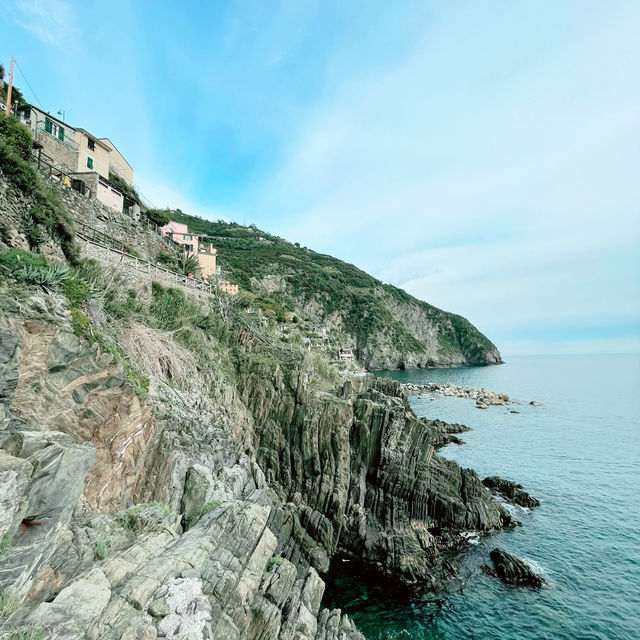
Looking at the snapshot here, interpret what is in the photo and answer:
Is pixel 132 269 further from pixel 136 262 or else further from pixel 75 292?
pixel 75 292

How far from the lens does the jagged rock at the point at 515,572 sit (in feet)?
53.1

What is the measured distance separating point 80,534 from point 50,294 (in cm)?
618

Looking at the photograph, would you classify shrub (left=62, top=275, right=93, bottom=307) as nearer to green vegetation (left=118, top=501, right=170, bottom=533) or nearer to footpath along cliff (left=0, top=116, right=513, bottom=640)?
footpath along cliff (left=0, top=116, right=513, bottom=640)

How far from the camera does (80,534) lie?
6.82 metres

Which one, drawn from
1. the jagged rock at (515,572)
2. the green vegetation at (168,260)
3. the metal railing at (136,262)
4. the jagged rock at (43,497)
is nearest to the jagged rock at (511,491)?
the jagged rock at (515,572)

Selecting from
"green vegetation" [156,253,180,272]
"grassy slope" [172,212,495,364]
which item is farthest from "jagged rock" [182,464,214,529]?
"grassy slope" [172,212,495,364]

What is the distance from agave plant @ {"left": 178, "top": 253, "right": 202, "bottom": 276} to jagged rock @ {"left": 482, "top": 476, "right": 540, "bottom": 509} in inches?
1166

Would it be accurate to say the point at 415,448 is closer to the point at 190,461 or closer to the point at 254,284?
the point at 190,461

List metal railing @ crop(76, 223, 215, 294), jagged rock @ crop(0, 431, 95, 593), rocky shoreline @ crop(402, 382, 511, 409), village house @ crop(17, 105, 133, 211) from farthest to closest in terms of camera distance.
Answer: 1. rocky shoreline @ crop(402, 382, 511, 409)
2. village house @ crop(17, 105, 133, 211)
3. metal railing @ crop(76, 223, 215, 294)
4. jagged rock @ crop(0, 431, 95, 593)

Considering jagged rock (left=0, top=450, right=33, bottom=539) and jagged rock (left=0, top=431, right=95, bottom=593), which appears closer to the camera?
jagged rock (left=0, top=450, right=33, bottom=539)

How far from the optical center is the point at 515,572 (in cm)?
1656

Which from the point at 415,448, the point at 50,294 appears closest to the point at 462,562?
the point at 415,448

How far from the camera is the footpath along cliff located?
19.3ft

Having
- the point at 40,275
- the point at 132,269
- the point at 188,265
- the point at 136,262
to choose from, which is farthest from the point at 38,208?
the point at 188,265
